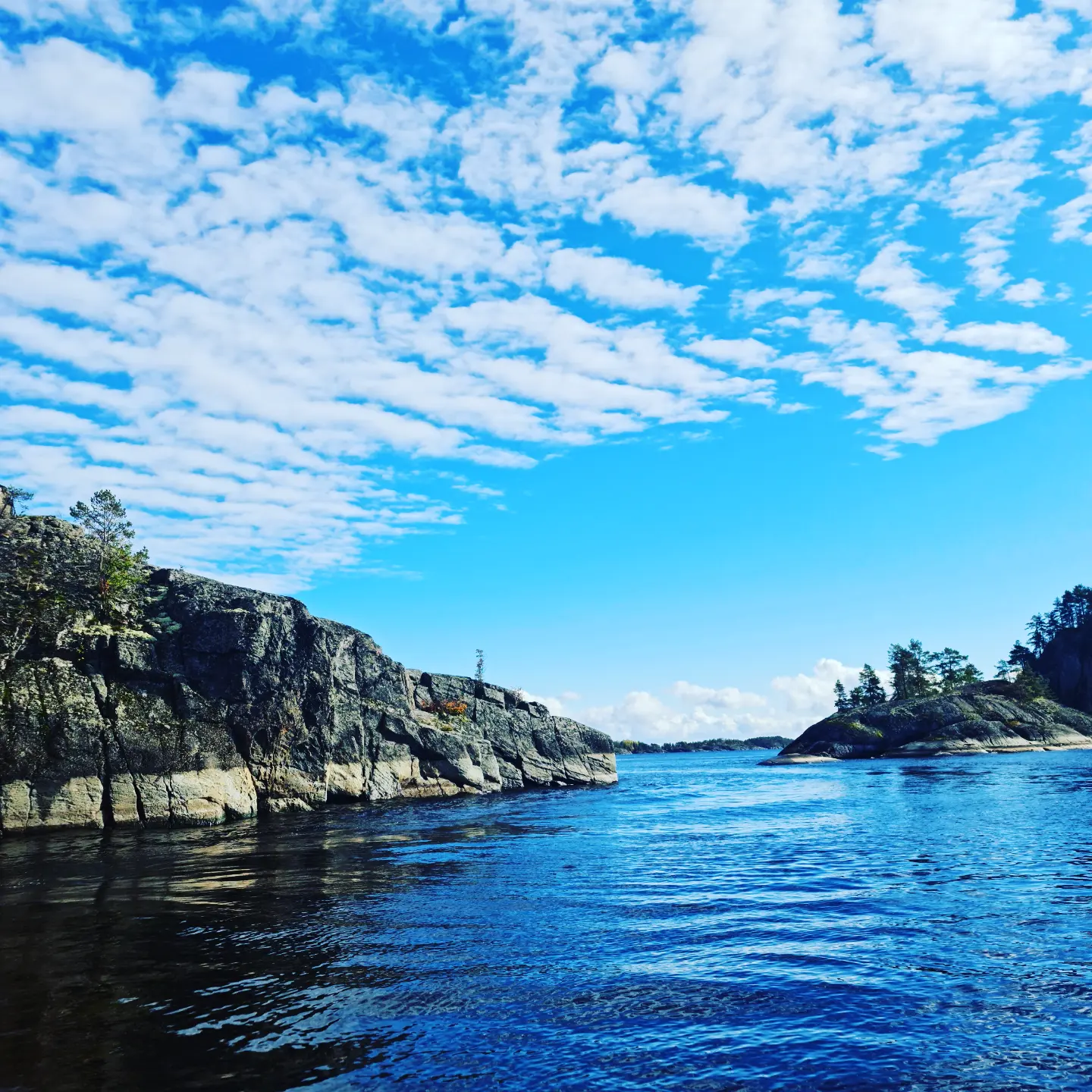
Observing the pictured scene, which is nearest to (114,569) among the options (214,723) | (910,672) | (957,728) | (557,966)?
(214,723)

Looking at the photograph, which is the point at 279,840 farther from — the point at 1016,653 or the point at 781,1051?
the point at 1016,653

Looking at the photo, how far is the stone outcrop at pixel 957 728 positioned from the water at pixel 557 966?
114 metres

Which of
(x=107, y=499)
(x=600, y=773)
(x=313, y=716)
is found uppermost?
(x=107, y=499)

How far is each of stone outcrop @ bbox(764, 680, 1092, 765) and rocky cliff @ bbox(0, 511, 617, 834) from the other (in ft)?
Answer: 309

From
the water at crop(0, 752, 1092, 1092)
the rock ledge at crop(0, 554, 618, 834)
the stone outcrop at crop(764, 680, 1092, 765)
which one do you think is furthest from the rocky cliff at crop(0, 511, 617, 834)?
the stone outcrop at crop(764, 680, 1092, 765)

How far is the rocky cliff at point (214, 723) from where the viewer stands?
1608 inches

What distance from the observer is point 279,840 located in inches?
1401

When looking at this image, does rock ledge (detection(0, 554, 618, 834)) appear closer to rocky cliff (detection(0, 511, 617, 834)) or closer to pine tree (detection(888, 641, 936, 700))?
rocky cliff (detection(0, 511, 617, 834))

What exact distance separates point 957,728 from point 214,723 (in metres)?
129

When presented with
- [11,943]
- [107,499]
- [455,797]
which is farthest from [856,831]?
[107,499]

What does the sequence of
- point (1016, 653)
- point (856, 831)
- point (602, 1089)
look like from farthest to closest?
point (1016, 653), point (856, 831), point (602, 1089)

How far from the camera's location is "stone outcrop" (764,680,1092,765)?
13088 centimetres

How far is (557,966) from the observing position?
1455cm

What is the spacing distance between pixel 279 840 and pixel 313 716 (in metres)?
20.8
